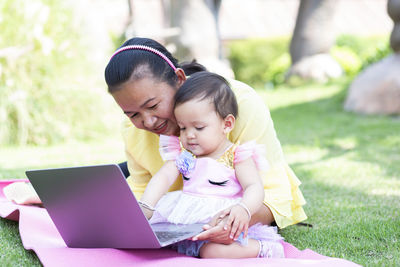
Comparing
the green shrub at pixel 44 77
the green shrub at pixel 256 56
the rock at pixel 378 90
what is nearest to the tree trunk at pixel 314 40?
the rock at pixel 378 90

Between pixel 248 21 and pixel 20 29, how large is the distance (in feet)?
60.2

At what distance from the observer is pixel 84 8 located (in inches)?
258

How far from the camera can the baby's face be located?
234 centimetres

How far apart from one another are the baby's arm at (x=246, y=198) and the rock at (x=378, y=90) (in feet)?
17.7

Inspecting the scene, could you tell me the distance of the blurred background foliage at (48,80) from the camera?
235 inches

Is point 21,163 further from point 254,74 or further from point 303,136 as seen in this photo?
point 254,74

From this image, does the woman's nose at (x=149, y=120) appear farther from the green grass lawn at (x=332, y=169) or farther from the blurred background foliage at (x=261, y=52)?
the blurred background foliage at (x=261, y=52)

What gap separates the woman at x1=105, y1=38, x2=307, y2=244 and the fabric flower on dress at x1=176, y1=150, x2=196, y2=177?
0.17 meters

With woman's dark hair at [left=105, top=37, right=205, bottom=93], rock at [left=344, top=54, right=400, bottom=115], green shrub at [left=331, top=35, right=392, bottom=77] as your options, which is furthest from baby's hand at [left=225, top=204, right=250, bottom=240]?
green shrub at [left=331, top=35, right=392, bottom=77]

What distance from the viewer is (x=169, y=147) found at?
8.43ft

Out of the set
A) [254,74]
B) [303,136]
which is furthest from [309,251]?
[254,74]

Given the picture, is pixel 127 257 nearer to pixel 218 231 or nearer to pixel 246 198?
pixel 218 231

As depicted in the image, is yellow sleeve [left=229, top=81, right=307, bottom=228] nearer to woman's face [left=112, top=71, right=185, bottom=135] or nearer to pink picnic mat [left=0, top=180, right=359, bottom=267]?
pink picnic mat [left=0, top=180, right=359, bottom=267]

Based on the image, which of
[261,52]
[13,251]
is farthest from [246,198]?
[261,52]
